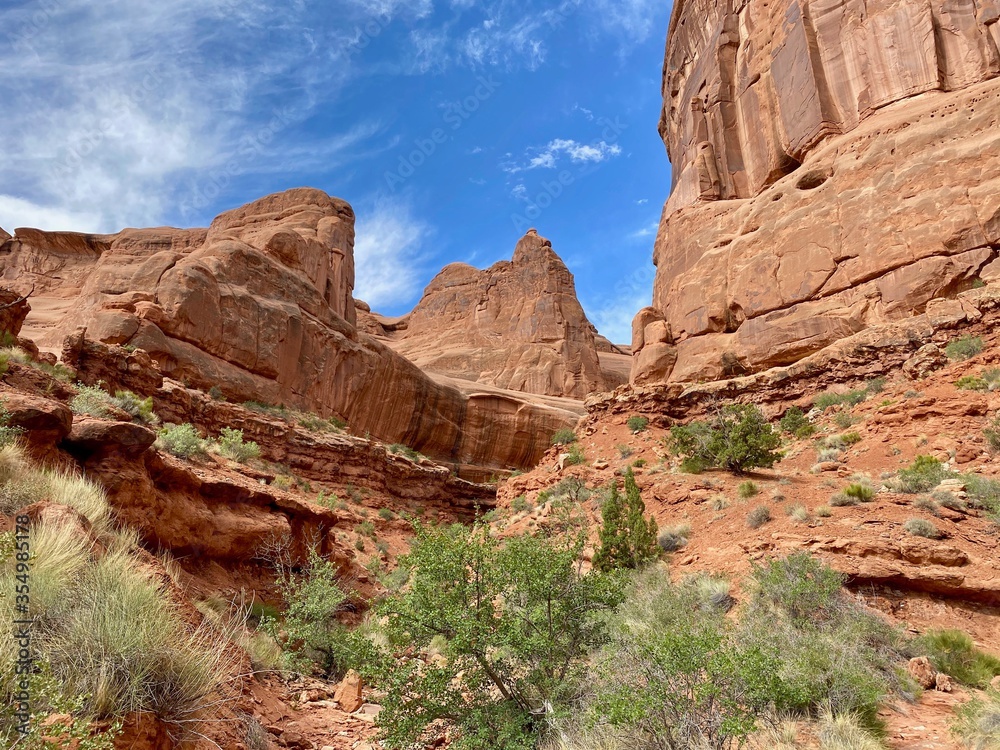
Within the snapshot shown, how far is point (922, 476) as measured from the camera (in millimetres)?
11141

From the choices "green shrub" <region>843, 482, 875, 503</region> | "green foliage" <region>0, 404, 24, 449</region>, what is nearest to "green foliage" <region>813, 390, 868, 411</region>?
"green shrub" <region>843, 482, 875, 503</region>

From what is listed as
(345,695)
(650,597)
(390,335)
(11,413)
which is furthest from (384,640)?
(390,335)

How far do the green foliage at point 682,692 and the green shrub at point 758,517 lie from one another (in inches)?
241

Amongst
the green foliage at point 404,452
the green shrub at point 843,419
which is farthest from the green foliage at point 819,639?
the green foliage at point 404,452

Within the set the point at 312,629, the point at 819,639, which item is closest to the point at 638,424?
the point at 819,639

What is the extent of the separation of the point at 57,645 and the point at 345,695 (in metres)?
4.37

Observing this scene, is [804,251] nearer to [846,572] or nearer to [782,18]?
[782,18]

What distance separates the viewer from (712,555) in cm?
1091

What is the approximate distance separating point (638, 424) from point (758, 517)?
957cm

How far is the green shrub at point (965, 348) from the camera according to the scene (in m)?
15.2

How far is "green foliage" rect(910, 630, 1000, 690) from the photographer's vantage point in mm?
6221

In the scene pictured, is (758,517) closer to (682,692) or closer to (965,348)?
(682,692)

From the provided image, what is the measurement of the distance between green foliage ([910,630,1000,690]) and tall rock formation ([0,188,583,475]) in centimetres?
2427

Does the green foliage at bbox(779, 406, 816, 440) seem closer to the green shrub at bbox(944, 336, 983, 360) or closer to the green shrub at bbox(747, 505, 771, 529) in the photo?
the green shrub at bbox(944, 336, 983, 360)
